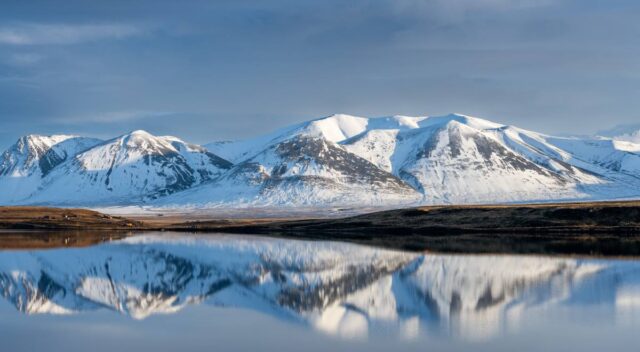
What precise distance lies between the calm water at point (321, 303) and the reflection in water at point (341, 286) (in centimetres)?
10

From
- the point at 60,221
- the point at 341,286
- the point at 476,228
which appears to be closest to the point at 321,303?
the point at 341,286

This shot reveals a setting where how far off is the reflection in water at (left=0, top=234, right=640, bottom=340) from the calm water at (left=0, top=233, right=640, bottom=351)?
0.10 meters

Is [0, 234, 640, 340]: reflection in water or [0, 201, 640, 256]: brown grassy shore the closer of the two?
[0, 234, 640, 340]: reflection in water

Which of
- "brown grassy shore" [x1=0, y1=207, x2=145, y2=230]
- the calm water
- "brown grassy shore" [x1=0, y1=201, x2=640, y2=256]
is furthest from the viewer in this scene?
"brown grassy shore" [x1=0, y1=207, x2=145, y2=230]

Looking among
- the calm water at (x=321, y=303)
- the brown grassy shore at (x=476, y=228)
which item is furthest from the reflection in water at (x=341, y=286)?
the brown grassy shore at (x=476, y=228)

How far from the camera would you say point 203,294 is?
4578cm

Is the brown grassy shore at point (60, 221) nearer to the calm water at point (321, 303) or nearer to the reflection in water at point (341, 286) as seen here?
the reflection in water at point (341, 286)

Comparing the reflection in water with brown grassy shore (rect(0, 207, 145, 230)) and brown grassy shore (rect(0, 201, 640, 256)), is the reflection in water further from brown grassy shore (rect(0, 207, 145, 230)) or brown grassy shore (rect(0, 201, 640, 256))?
brown grassy shore (rect(0, 207, 145, 230))

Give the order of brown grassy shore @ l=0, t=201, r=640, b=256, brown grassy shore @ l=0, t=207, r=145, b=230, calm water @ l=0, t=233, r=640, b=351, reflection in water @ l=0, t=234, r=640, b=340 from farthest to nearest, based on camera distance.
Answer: brown grassy shore @ l=0, t=207, r=145, b=230 → brown grassy shore @ l=0, t=201, r=640, b=256 → reflection in water @ l=0, t=234, r=640, b=340 → calm water @ l=0, t=233, r=640, b=351

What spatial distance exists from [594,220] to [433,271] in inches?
2079

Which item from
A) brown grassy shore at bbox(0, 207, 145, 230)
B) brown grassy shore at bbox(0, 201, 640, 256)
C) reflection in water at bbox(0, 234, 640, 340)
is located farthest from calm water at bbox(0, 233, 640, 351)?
brown grassy shore at bbox(0, 207, 145, 230)

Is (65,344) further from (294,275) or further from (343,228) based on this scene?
(343,228)

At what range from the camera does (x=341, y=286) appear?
49594mm

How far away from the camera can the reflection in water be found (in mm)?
37219
